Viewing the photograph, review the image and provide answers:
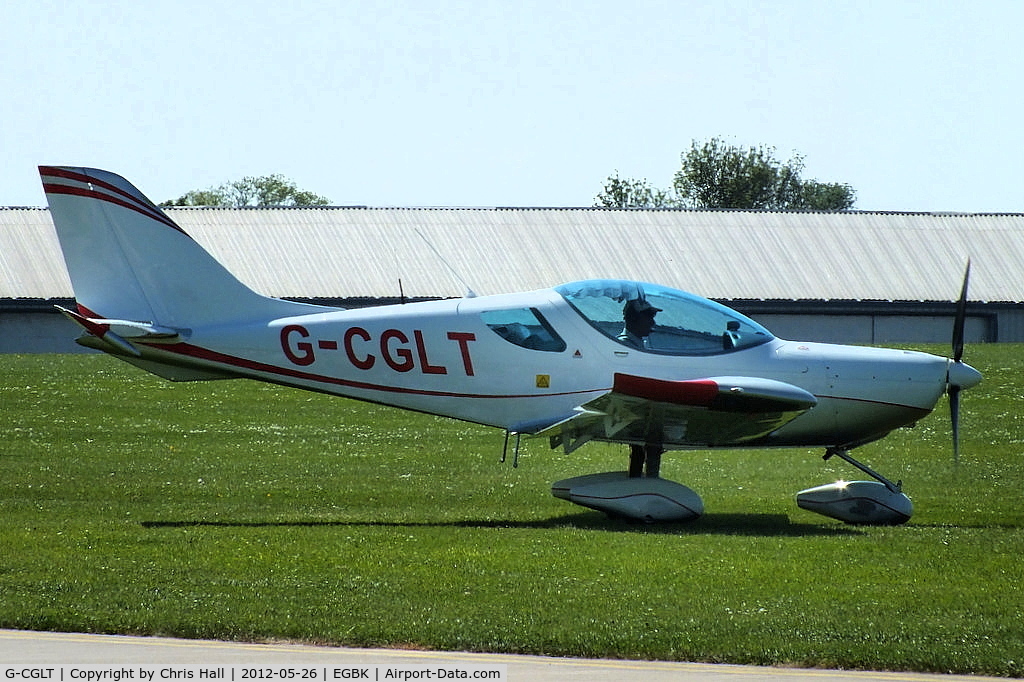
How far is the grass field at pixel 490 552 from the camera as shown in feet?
28.7

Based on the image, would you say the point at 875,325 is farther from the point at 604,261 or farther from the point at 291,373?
the point at 291,373

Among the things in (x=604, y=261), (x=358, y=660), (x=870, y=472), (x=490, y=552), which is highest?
(x=604, y=261)

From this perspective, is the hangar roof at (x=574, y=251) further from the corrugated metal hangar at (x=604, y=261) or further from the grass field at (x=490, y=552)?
the grass field at (x=490, y=552)

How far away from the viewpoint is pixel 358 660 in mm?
8023

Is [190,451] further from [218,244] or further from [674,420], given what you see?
[218,244]

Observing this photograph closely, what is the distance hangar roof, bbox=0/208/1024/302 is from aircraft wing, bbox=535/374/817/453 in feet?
87.9

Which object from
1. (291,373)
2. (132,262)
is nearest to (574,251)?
(291,373)

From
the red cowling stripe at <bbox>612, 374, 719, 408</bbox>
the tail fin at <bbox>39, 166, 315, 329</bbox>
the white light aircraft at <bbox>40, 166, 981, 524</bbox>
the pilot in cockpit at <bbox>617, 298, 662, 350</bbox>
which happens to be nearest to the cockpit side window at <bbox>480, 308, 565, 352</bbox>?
the white light aircraft at <bbox>40, 166, 981, 524</bbox>

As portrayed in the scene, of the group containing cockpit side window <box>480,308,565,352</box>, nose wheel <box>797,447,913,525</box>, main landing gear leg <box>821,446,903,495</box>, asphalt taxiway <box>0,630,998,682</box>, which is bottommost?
asphalt taxiway <box>0,630,998,682</box>

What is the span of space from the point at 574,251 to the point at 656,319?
100ft

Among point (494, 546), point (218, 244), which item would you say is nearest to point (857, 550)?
point (494, 546)

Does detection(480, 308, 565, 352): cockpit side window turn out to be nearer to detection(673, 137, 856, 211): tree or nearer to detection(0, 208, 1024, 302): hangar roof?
detection(0, 208, 1024, 302): hangar roof

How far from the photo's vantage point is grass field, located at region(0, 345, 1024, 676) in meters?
8.76

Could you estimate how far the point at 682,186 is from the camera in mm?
106938
